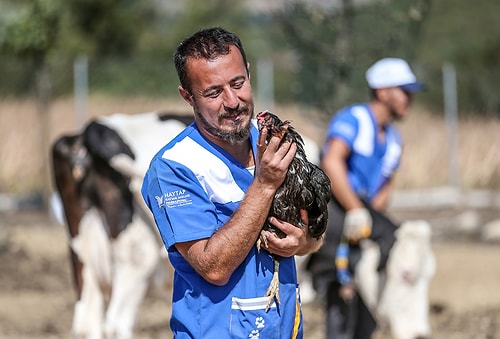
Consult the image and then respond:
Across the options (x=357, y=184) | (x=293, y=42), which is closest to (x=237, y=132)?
(x=357, y=184)

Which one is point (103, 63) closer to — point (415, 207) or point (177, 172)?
point (415, 207)

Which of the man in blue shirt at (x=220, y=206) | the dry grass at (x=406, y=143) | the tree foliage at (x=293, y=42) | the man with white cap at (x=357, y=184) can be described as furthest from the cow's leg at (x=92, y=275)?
the dry grass at (x=406, y=143)

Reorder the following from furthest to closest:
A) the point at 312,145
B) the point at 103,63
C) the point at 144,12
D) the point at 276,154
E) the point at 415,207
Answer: the point at 144,12 < the point at 103,63 < the point at 415,207 < the point at 312,145 < the point at 276,154

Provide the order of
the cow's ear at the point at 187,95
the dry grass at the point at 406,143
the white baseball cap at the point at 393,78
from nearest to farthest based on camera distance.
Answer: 1. the cow's ear at the point at 187,95
2. the white baseball cap at the point at 393,78
3. the dry grass at the point at 406,143

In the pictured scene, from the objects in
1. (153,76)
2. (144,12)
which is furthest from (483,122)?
(144,12)

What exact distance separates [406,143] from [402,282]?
31.6ft

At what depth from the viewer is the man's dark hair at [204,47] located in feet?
10.3

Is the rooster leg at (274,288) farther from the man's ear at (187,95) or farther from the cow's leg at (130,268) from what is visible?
the cow's leg at (130,268)

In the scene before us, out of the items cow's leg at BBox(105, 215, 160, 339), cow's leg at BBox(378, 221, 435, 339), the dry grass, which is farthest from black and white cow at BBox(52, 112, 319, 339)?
the dry grass

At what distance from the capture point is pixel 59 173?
273 inches

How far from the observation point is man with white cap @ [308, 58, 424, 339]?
615 centimetres

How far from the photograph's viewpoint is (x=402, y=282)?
6.14 metres

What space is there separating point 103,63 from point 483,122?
615 cm

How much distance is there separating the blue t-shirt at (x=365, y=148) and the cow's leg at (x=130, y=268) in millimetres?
1257
